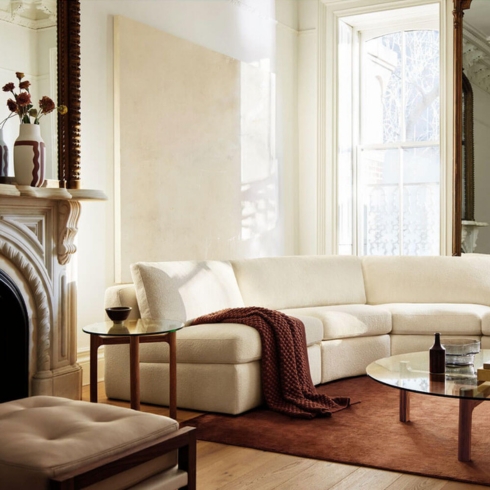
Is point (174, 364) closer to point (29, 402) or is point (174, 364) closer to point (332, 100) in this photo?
point (29, 402)

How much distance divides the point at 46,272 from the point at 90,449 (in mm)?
2098

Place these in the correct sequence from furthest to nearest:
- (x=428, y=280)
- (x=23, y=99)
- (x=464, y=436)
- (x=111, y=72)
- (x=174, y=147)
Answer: (x=428, y=280) → (x=174, y=147) → (x=111, y=72) → (x=23, y=99) → (x=464, y=436)

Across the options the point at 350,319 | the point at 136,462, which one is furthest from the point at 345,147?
the point at 136,462

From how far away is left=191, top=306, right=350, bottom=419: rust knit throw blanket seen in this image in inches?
159

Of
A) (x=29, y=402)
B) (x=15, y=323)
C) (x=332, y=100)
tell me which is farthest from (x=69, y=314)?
(x=332, y=100)

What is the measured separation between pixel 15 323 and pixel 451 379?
6.97 feet

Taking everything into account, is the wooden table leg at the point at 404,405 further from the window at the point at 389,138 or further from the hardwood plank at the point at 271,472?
the window at the point at 389,138

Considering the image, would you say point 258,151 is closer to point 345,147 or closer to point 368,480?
point 345,147

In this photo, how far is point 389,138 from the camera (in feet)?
22.9

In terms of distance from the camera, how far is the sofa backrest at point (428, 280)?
5535 mm

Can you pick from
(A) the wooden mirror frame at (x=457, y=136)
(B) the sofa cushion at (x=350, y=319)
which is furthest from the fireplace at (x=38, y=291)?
(A) the wooden mirror frame at (x=457, y=136)

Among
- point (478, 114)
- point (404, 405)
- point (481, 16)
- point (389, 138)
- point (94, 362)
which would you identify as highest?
point (481, 16)

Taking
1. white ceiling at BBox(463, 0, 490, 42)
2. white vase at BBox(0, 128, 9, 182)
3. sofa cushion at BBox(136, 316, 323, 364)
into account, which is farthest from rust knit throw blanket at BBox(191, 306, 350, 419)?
white ceiling at BBox(463, 0, 490, 42)

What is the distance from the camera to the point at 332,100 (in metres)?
6.91
